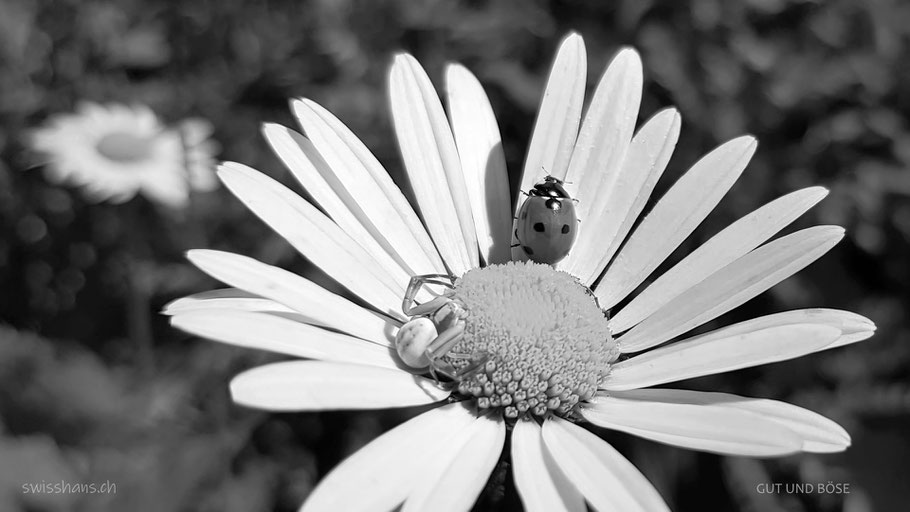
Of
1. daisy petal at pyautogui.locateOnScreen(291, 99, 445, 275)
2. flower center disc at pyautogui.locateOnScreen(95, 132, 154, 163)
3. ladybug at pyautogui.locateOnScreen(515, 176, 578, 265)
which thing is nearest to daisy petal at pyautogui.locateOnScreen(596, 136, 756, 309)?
ladybug at pyautogui.locateOnScreen(515, 176, 578, 265)

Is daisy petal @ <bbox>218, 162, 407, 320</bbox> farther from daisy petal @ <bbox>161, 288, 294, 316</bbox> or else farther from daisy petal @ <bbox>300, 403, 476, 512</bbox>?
daisy petal @ <bbox>300, 403, 476, 512</bbox>

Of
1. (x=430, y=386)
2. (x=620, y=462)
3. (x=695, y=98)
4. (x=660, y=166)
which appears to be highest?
(x=695, y=98)

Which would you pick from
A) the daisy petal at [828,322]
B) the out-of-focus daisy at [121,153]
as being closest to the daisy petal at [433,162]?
the daisy petal at [828,322]

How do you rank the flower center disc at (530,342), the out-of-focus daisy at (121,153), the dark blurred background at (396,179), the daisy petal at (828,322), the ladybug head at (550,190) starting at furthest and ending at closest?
the out-of-focus daisy at (121,153)
the dark blurred background at (396,179)
the ladybug head at (550,190)
the flower center disc at (530,342)
the daisy petal at (828,322)

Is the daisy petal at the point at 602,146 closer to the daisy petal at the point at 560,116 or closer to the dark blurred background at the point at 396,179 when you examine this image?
the daisy petal at the point at 560,116

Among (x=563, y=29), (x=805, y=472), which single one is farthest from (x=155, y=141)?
(x=805, y=472)

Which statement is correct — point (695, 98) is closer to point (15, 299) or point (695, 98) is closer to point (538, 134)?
point (538, 134)
